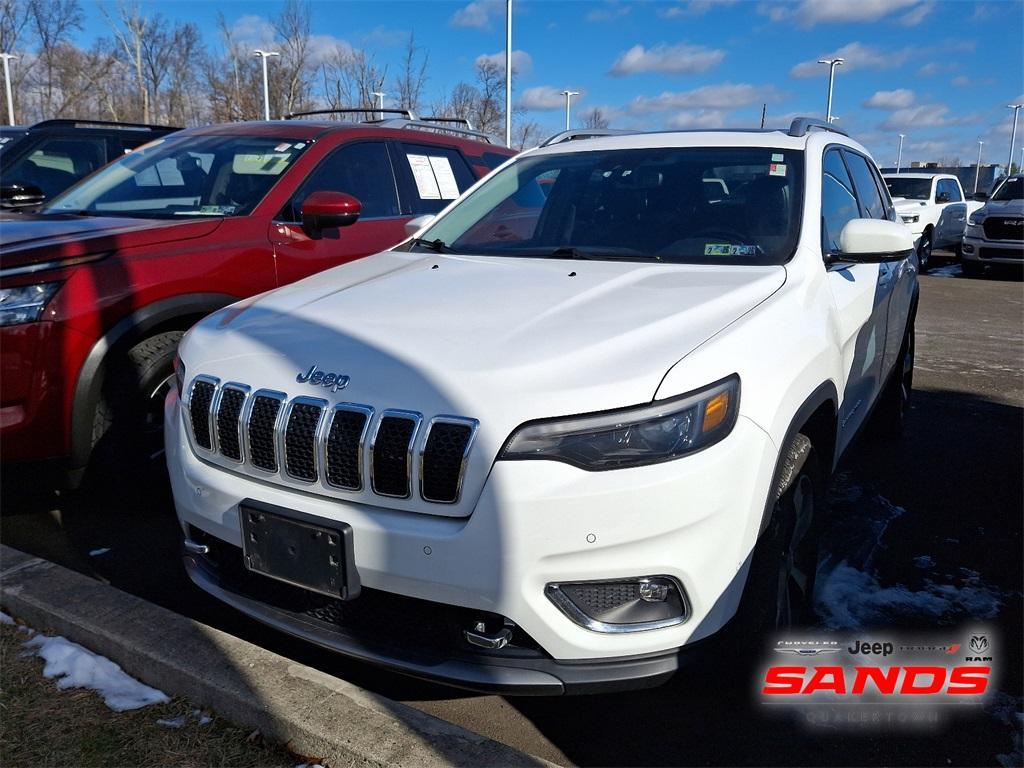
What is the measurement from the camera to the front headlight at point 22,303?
324cm

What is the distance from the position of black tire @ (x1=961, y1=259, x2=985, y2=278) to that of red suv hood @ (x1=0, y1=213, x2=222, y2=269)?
1518cm

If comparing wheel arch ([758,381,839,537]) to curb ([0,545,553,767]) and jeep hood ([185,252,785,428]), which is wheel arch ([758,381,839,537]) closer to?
jeep hood ([185,252,785,428])

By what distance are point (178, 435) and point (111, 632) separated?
2.21 ft

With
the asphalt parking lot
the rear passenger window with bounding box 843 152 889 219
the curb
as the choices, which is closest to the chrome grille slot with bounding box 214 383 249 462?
the curb

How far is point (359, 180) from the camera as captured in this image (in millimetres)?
4918

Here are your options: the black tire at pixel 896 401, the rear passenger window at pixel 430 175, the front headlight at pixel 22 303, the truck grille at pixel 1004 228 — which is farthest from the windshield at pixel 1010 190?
Result: the front headlight at pixel 22 303

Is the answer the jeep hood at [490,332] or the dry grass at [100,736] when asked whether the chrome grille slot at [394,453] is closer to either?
the jeep hood at [490,332]

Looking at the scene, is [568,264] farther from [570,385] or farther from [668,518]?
[668,518]

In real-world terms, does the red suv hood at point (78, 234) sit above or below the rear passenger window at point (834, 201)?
below

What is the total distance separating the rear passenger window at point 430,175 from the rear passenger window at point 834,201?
259 centimetres

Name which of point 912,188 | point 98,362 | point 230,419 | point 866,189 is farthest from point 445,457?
point 912,188

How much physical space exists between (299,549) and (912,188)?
17.1 m

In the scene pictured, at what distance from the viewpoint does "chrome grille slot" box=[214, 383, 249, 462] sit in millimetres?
2377

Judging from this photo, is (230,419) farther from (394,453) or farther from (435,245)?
(435,245)
